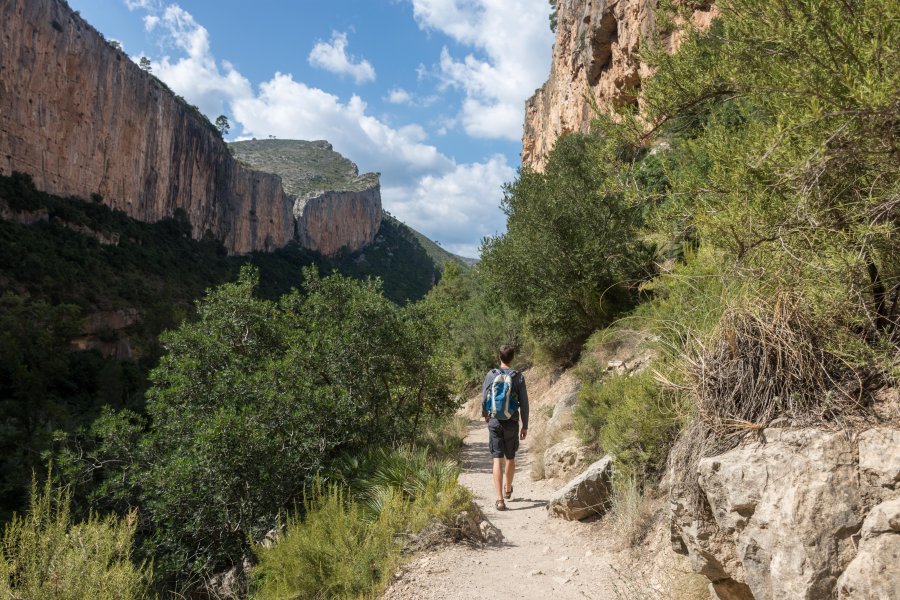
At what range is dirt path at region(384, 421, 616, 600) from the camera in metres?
3.86

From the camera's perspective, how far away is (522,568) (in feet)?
14.1

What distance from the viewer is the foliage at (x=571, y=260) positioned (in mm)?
12867

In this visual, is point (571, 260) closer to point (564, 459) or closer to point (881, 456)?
point (564, 459)

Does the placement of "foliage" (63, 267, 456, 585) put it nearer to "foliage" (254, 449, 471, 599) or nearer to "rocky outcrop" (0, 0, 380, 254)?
"foliage" (254, 449, 471, 599)

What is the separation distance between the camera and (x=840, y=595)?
79.1 inches

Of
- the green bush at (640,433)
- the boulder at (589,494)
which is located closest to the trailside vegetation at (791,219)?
the green bush at (640,433)

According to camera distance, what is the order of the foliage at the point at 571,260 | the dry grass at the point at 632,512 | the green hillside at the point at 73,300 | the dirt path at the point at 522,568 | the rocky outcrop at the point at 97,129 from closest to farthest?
1. the dirt path at the point at 522,568
2. the dry grass at the point at 632,512
3. the foliage at the point at 571,260
4. the green hillside at the point at 73,300
5. the rocky outcrop at the point at 97,129

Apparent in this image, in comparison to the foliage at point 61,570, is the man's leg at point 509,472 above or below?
above

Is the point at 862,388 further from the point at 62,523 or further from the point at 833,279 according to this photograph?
the point at 62,523

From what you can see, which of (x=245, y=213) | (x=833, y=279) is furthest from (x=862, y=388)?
(x=245, y=213)

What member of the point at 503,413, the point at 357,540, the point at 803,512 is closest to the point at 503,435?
the point at 503,413

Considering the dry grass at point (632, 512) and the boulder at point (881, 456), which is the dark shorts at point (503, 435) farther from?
the boulder at point (881, 456)

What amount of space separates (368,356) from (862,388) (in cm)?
704

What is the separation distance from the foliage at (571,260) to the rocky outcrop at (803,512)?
10.2m
